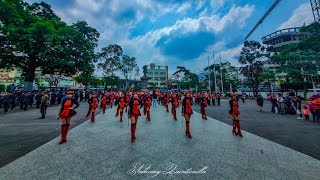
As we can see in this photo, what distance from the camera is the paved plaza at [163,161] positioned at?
354cm

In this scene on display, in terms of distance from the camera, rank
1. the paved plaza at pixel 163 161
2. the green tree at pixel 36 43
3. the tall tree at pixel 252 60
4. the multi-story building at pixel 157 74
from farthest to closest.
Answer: the multi-story building at pixel 157 74 < the tall tree at pixel 252 60 < the green tree at pixel 36 43 < the paved plaza at pixel 163 161

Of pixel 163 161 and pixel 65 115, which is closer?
pixel 163 161

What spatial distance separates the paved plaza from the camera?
11.6 ft

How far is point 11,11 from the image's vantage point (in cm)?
1852

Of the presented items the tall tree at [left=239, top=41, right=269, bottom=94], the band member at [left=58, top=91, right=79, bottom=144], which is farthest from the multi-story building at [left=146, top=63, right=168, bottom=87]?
the band member at [left=58, top=91, right=79, bottom=144]

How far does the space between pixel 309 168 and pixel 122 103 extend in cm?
947

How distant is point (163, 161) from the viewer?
423 centimetres

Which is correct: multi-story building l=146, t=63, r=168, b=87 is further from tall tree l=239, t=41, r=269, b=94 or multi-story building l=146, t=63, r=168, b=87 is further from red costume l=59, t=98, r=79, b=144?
red costume l=59, t=98, r=79, b=144

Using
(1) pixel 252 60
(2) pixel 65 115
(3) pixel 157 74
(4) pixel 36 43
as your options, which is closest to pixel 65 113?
(2) pixel 65 115

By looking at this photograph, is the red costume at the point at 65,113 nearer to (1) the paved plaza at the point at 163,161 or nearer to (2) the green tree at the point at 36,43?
(1) the paved plaza at the point at 163,161

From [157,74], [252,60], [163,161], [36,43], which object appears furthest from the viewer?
[157,74]

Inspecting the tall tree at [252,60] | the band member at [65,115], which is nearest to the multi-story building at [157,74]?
the tall tree at [252,60]

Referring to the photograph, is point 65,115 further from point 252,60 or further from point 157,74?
point 157,74

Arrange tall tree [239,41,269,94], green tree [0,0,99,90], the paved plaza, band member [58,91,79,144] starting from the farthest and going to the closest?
1. tall tree [239,41,269,94]
2. green tree [0,0,99,90]
3. band member [58,91,79,144]
4. the paved plaza
